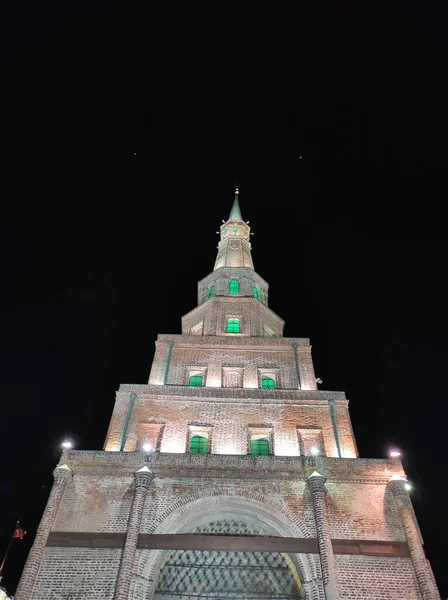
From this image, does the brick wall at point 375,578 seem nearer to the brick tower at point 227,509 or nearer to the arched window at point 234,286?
the brick tower at point 227,509

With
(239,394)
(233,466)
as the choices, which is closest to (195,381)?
(239,394)

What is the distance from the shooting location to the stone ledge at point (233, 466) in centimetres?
1786

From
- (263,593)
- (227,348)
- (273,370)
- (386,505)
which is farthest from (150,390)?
(386,505)

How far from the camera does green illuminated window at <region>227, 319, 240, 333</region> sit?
94.6 ft

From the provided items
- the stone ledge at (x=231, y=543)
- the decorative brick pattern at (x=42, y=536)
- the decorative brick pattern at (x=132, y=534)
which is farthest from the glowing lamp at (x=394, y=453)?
the decorative brick pattern at (x=42, y=536)

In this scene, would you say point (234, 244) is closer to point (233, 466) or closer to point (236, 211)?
point (236, 211)

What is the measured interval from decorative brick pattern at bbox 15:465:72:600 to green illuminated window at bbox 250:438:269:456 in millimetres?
8192

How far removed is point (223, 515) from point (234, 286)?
58.2 feet

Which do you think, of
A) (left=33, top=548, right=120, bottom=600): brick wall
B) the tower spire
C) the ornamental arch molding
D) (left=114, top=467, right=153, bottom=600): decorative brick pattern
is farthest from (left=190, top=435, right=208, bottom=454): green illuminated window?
the tower spire

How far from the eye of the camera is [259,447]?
69.1ft

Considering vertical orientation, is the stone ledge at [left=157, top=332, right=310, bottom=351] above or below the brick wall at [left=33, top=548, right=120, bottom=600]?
above

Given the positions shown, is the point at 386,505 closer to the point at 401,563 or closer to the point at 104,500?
the point at 401,563

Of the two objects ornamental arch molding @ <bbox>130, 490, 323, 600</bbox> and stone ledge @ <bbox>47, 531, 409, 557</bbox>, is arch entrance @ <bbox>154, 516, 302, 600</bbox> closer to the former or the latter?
ornamental arch molding @ <bbox>130, 490, 323, 600</bbox>

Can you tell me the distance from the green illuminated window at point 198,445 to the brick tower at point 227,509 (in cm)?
5
